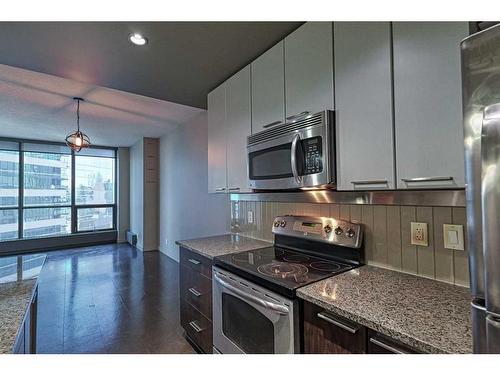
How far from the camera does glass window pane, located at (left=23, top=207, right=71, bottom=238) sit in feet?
19.6

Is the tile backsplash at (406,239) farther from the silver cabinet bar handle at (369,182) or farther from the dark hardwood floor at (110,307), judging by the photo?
the dark hardwood floor at (110,307)

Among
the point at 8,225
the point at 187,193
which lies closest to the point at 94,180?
the point at 8,225

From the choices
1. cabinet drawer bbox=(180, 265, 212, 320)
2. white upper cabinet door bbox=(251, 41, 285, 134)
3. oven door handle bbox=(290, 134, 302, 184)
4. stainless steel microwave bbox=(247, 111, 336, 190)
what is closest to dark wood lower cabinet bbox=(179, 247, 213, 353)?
cabinet drawer bbox=(180, 265, 212, 320)

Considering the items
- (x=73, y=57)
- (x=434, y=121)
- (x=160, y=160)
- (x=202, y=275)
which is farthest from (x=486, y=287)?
(x=160, y=160)

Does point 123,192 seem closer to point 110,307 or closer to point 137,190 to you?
point 137,190

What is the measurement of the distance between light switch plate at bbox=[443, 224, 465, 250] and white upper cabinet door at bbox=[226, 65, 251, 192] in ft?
4.09

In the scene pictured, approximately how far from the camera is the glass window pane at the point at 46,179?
19.5 ft

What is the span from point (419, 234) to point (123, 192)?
7043 millimetres

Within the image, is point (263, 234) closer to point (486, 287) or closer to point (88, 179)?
point (486, 287)

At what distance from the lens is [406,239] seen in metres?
1.40

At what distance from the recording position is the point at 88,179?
6.68 m

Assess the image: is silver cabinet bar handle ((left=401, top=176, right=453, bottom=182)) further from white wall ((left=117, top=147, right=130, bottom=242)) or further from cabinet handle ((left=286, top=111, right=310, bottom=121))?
white wall ((left=117, top=147, right=130, bottom=242))

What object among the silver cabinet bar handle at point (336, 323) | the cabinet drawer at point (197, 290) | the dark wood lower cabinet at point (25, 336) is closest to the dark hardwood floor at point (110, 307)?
the cabinet drawer at point (197, 290)
